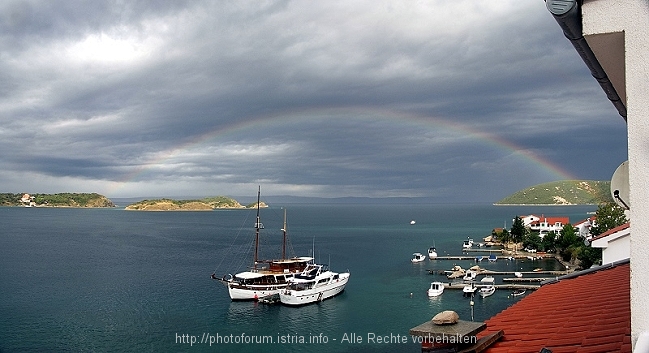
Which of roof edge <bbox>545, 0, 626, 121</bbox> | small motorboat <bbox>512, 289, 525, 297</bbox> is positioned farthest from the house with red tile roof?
roof edge <bbox>545, 0, 626, 121</bbox>

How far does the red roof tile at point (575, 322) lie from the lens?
3971mm

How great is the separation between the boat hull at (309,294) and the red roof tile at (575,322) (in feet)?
148

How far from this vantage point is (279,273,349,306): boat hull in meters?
50.8

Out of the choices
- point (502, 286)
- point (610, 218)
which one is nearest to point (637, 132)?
point (502, 286)

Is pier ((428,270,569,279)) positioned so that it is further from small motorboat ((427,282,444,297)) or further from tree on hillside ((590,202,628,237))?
small motorboat ((427,282,444,297))

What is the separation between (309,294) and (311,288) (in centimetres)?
91

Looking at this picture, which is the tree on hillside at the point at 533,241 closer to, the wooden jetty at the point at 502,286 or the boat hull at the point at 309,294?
the wooden jetty at the point at 502,286

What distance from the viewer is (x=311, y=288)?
172ft

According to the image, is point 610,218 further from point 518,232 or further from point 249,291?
point 249,291

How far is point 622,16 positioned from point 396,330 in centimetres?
3922

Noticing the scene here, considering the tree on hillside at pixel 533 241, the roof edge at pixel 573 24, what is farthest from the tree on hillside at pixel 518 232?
the roof edge at pixel 573 24

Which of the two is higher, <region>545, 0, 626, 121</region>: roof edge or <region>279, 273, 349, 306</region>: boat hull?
<region>545, 0, 626, 121</region>: roof edge

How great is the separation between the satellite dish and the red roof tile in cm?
105

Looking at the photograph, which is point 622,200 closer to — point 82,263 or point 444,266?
point 444,266
